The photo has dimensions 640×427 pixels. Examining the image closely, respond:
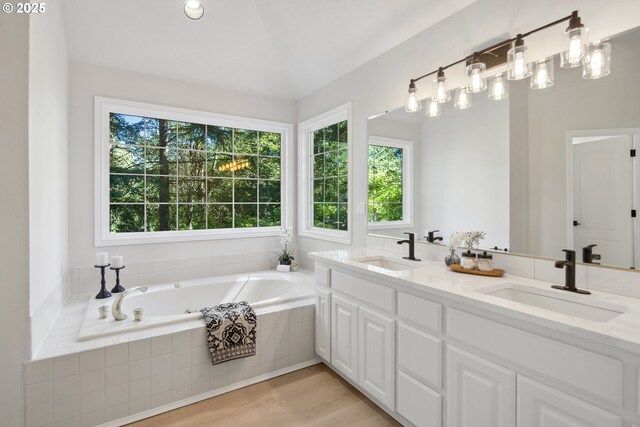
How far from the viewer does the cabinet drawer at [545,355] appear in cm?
104

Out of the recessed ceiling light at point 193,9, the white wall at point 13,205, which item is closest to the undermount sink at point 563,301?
the white wall at point 13,205

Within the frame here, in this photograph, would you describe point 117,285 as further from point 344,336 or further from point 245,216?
point 344,336

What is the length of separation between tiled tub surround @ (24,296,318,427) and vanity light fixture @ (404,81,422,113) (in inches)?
69.0

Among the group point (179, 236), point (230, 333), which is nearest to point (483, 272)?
point (230, 333)

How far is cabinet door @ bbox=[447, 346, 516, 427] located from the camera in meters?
1.30

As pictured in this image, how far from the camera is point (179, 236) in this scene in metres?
3.27

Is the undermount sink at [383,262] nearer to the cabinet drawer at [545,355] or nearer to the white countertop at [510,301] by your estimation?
the white countertop at [510,301]

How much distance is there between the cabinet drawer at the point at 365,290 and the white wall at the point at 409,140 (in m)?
0.64

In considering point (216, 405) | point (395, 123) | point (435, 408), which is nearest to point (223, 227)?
point (216, 405)

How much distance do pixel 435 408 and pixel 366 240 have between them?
4.93 ft

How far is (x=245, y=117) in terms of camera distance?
360 centimetres

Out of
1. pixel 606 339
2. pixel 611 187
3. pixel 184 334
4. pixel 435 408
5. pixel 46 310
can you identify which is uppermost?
pixel 611 187

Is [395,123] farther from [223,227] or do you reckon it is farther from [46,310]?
[46,310]

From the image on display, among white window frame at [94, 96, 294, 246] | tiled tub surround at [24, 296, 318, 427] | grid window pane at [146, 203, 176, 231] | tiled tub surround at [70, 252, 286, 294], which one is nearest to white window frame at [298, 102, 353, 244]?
white window frame at [94, 96, 294, 246]
